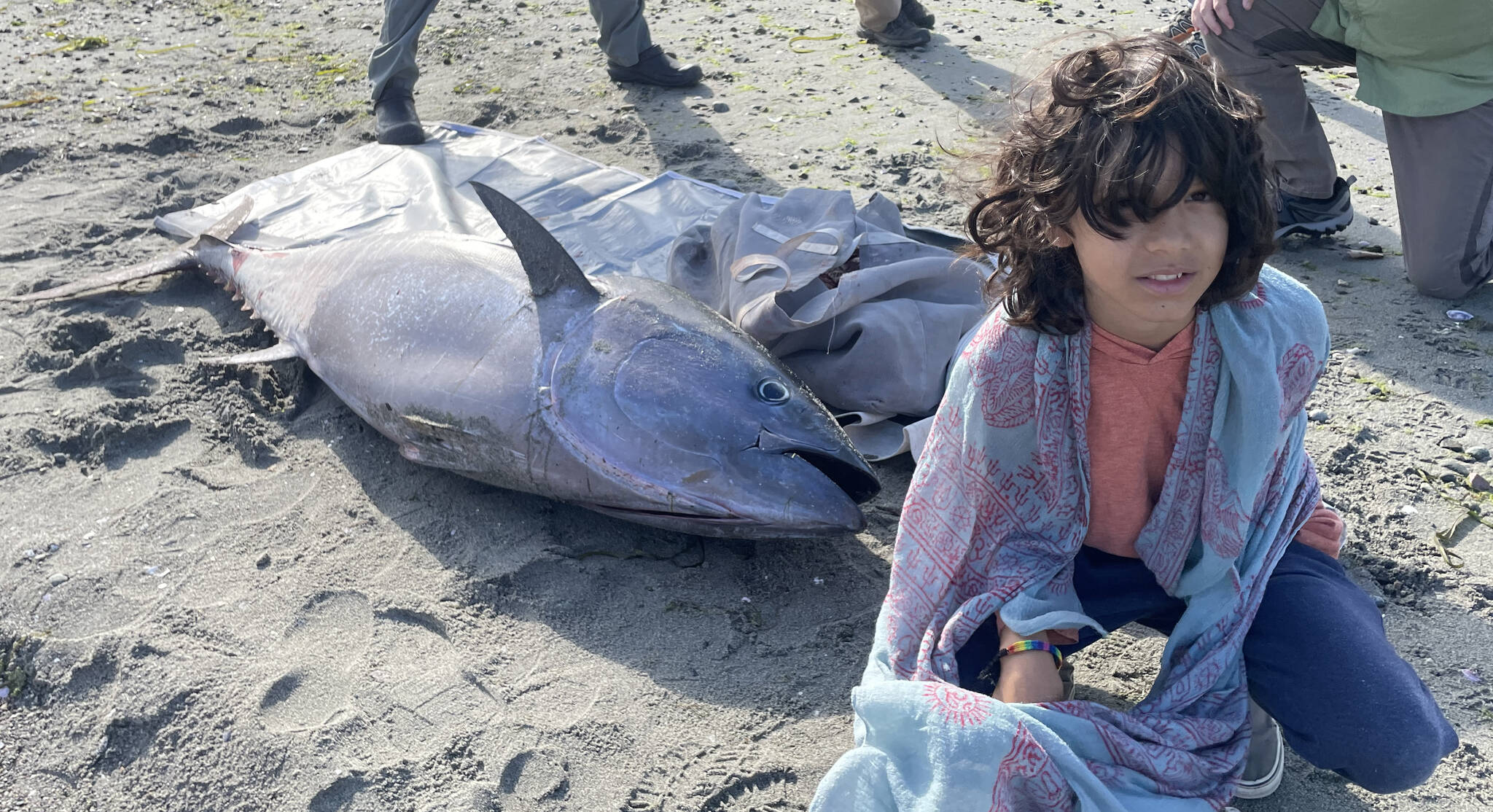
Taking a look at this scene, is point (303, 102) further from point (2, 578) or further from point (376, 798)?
point (376, 798)

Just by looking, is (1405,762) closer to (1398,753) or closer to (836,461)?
(1398,753)

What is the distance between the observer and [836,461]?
286 cm

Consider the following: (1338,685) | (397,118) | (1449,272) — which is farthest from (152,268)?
(1449,272)

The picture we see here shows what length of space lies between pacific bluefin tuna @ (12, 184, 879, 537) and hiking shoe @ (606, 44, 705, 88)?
2.80 m

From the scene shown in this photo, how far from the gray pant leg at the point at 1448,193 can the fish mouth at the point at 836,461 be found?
7.48ft

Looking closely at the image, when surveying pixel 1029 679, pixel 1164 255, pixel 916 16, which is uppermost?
pixel 1164 255

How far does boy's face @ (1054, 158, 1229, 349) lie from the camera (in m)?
1.77

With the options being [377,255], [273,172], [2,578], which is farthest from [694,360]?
[273,172]

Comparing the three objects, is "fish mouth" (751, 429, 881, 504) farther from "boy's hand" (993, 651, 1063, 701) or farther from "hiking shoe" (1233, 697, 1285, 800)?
"hiking shoe" (1233, 697, 1285, 800)

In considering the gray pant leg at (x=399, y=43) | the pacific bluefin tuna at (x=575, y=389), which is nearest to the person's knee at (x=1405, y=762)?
the pacific bluefin tuna at (x=575, y=389)

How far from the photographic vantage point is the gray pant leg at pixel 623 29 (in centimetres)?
605

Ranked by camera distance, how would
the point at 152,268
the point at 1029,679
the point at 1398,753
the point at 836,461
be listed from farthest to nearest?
1. the point at 152,268
2. the point at 836,461
3. the point at 1029,679
4. the point at 1398,753

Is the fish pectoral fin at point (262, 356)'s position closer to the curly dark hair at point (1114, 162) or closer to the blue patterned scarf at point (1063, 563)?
the blue patterned scarf at point (1063, 563)

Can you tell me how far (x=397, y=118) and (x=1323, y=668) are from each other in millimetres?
4694
